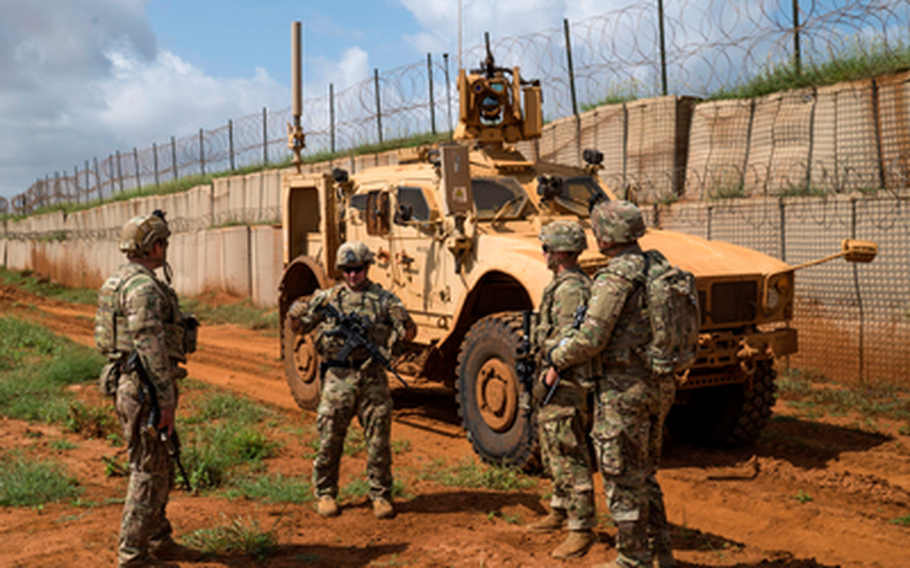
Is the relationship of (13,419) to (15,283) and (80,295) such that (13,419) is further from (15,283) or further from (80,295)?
(15,283)

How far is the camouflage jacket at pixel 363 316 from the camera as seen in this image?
199 inches

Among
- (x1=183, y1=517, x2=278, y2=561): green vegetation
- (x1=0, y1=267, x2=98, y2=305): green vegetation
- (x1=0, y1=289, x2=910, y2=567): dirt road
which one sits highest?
(x1=0, y1=267, x2=98, y2=305): green vegetation

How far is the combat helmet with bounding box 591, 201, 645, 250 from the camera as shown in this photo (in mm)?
3771

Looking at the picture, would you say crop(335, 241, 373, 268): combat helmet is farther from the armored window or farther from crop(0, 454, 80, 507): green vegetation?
crop(0, 454, 80, 507): green vegetation

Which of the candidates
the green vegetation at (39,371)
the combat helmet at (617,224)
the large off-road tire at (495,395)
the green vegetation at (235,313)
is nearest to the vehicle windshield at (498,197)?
the large off-road tire at (495,395)

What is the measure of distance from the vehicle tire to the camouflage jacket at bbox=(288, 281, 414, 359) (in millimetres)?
2921

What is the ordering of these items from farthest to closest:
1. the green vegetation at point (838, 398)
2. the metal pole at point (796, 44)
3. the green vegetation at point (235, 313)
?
the green vegetation at point (235, 313)
the metal pole at point (796, 44)
the green vegetation at point (838, 398)

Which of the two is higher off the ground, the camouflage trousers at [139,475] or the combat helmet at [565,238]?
the combat helmet at [565,238]

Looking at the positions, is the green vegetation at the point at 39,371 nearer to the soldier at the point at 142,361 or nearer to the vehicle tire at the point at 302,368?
the vehicle tire at the point at 302,368

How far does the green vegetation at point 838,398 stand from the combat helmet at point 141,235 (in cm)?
621

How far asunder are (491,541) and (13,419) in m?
5.47

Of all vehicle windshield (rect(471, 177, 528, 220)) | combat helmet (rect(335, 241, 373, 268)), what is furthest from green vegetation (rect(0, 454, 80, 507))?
vehicle windshield (rect(471, 177, 528, 220))

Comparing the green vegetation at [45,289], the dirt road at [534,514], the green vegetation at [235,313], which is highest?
the green vegetation at [45,289]

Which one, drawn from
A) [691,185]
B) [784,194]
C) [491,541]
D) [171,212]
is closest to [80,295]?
[171,212]
